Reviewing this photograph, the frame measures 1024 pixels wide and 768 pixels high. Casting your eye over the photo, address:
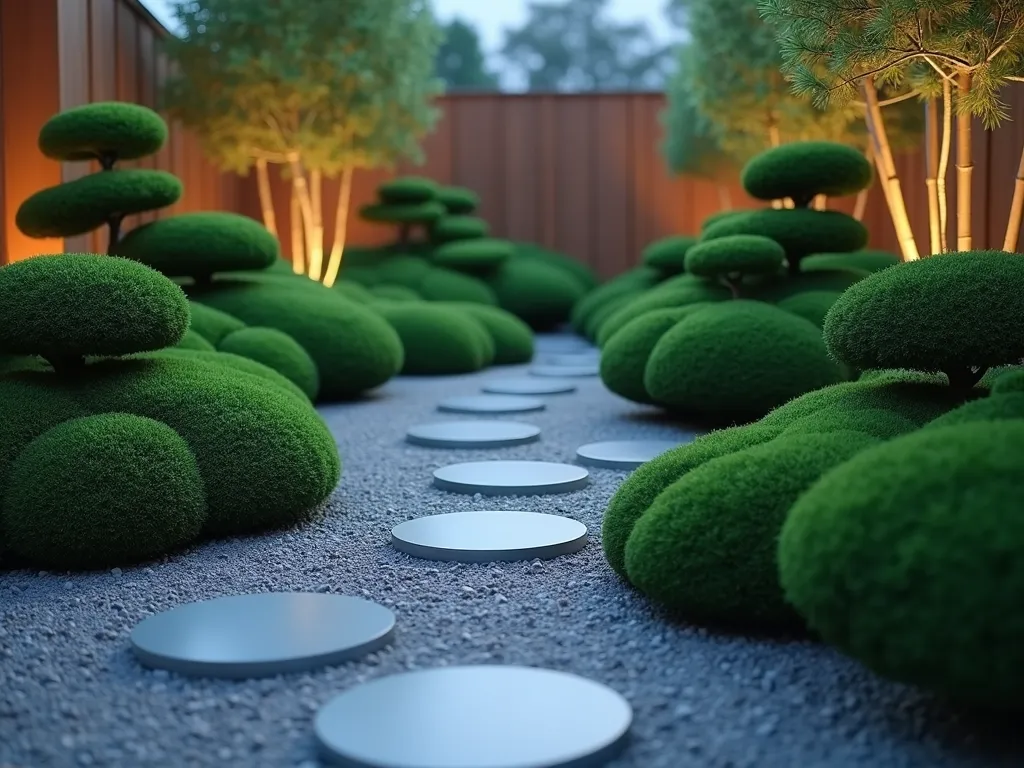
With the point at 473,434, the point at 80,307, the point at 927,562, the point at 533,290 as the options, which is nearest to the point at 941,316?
the point at 927,562

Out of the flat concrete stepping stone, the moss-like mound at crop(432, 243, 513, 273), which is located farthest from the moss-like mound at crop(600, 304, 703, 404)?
the moss-like mound at crop(432, 243, 513, 273)

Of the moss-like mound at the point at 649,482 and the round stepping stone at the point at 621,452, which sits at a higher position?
the moss-like mound at the point at 649,482

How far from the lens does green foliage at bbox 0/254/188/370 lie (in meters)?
3.63

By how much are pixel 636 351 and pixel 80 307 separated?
3615mm

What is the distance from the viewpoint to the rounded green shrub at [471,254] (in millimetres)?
12898

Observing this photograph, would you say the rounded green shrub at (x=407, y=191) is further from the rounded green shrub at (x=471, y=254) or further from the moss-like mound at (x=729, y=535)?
the moss-like mound at (x=729, y=535)

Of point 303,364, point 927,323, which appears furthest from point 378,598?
point 303,364

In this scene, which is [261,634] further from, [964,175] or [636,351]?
[636,351]

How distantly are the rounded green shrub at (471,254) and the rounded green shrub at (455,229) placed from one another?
0.10 m

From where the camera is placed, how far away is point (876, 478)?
2166 millimetres

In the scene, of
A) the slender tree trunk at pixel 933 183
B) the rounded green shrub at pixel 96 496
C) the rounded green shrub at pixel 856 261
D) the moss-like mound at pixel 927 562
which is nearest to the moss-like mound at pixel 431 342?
the rounded green shrub at pixel 856 261

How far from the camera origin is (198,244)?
6.89 meters

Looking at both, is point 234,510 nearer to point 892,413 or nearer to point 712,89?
point 892,413

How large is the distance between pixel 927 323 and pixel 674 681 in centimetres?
143
